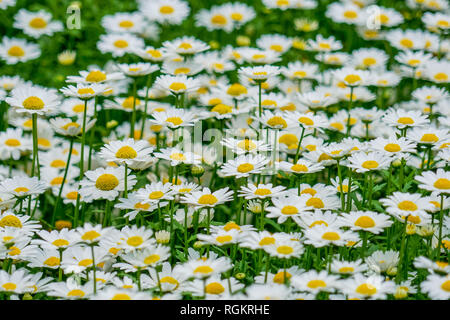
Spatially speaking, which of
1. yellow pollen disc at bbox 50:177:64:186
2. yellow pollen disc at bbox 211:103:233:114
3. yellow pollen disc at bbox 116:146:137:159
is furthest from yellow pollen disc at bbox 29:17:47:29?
yellow pollen disc at bbox 116:146:137:159

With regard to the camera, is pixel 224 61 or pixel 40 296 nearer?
pixel 40 296

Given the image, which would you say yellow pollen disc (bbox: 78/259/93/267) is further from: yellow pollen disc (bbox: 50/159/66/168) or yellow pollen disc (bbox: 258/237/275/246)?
yellow pollen disc (bbox: 50/159/66/168)

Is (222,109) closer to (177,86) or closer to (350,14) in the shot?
(177,86)

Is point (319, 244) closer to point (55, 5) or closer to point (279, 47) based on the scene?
point (279, 47)

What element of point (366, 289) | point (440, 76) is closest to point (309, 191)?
point (366, 289)

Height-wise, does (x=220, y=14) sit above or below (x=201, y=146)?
above
